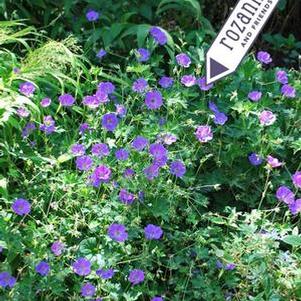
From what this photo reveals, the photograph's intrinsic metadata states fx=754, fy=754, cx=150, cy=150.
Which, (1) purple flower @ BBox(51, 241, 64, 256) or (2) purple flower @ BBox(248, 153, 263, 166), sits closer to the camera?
(1) purple flower @ BBox(51, 241, 64, 256)

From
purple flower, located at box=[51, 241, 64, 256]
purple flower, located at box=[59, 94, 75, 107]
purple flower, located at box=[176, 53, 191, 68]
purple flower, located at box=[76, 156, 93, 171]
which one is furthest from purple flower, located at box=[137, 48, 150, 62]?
purple flower, located at box=[51, 241, 64, 256]

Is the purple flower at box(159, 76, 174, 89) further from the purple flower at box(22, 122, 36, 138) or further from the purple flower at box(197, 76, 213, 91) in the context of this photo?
the purple flower at box(22, 122, 36, 138)

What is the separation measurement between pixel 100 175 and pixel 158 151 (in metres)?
0.20

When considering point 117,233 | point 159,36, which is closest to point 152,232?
point 117,233

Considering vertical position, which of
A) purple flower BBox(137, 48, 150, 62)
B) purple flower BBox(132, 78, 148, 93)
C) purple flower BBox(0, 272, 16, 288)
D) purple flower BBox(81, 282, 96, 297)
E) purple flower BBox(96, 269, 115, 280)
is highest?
purple flower BBox(137, 48, 150, 62)

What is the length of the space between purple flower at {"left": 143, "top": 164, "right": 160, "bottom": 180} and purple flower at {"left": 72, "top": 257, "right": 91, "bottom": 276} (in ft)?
1.11

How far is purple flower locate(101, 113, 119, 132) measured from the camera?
244cm

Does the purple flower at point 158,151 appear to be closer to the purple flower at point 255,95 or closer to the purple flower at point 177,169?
the purple flower at point 177,169

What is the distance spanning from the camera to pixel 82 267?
208cm

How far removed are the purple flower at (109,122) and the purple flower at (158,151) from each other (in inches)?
7.2

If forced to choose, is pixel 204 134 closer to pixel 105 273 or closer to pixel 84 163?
pixel 84 163

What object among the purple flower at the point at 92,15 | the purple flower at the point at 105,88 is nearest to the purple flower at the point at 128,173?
the purple flower at the point at 105,88

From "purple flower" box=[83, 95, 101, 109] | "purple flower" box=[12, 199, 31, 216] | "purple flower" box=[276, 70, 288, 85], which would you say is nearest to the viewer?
"purple flower" box=[12, 199, 31, 216]

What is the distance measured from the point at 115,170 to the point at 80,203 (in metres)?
0.16
